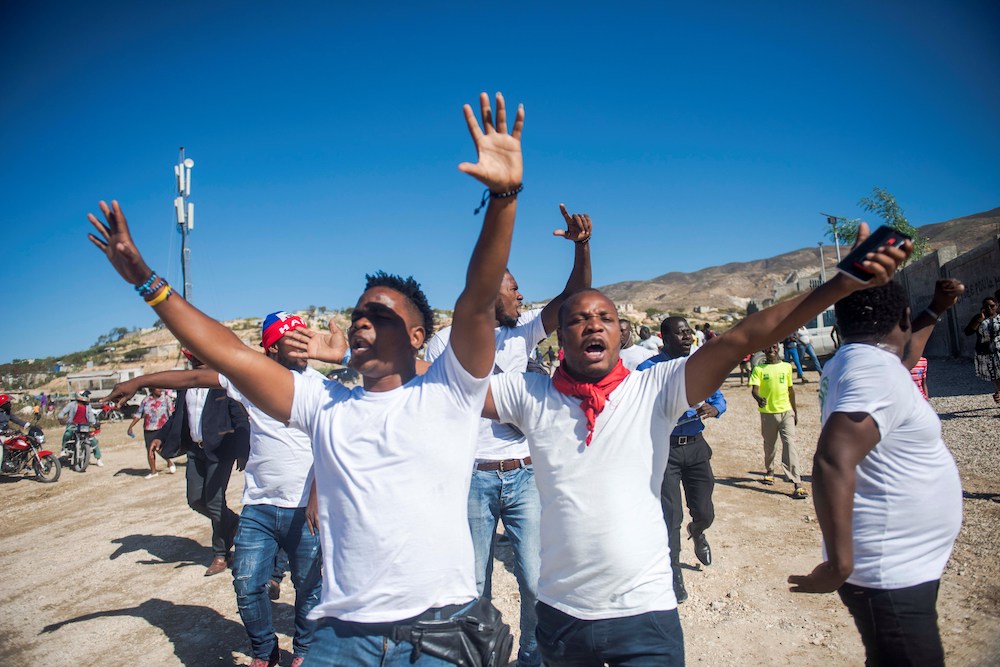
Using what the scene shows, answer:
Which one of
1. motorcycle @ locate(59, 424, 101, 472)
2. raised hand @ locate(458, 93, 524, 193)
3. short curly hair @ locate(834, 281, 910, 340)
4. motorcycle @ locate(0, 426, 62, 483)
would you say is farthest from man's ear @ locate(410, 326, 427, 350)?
motorcycle @ locate(59, 424, 101, 472)

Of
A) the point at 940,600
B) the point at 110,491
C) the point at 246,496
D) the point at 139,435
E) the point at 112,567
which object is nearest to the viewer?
the point at 246,496

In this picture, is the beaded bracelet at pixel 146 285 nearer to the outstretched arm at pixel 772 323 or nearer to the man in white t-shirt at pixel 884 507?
the outstretched arm at pixel 772 323

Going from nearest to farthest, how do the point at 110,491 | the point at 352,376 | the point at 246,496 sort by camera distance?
1. the point at 246,496
2. the point at 110,491
3. the point at 352,376

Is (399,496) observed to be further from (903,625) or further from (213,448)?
(213,448)

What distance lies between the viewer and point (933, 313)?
3.44m

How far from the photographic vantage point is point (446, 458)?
6.82 feet

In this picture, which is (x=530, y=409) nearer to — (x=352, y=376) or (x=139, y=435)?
(x=139, y=435)

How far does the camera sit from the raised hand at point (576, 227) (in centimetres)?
332

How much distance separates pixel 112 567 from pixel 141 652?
248 cm

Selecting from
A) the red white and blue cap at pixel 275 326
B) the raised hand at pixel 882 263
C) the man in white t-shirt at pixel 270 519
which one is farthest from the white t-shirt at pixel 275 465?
the raised hand at pixel 882 263

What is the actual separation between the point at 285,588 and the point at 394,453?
463cm

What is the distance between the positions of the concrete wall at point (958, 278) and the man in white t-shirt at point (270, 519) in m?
16.7

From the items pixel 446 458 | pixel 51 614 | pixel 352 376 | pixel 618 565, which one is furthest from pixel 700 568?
pixel 352 376

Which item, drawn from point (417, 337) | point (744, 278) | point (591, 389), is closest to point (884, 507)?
point (591, 389)
